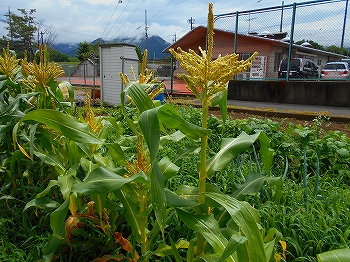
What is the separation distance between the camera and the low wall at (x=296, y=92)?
899cm

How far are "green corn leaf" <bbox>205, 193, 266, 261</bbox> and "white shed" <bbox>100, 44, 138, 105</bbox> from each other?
30.8 ft

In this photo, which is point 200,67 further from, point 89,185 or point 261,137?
point 89,185

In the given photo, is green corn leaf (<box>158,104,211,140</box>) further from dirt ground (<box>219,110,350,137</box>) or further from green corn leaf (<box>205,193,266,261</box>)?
dirt ground (<box>219,110,350,137</box>)

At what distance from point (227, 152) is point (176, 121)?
422 mm

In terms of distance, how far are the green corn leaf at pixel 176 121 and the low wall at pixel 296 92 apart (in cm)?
928

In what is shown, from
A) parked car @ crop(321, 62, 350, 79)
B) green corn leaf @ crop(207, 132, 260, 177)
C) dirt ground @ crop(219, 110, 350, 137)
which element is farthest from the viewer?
parked car @ crop(321, 62, 350, 79)

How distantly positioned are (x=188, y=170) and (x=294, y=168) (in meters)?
1.12

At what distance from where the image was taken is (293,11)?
917 centimetres

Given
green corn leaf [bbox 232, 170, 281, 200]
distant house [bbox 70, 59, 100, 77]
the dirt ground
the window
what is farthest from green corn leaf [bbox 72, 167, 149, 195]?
distant house [bbox 70, 59, 100, 77]

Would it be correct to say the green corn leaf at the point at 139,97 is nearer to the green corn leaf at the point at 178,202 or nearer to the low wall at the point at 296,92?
the green corn leaf at the point at 178,202

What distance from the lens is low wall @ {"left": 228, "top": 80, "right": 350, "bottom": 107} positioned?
29.5 feet

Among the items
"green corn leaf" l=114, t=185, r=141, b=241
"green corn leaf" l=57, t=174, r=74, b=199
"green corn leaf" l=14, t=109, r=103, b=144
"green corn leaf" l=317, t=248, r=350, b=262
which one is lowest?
"green corn leaf" l=114, t=185, r=141, b=241

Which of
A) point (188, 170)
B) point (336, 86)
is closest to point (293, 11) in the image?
point (336, 86)

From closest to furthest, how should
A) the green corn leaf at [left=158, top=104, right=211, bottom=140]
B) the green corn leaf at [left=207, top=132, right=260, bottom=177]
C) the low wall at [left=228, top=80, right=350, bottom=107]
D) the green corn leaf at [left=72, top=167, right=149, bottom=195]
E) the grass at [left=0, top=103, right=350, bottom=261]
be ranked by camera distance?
the green corn leaf at [left=158, top=104, right=211, bottom=140], the green corn leaf at [left=72, top=167, right=149, bottom=195], the green corn leaf at [left=207, top=132, right=260, bottom=177], the grass at [left=0, top=103, right=350, bottom=261], the low wall at [left=228, top=80, right=350, bottom=107]
